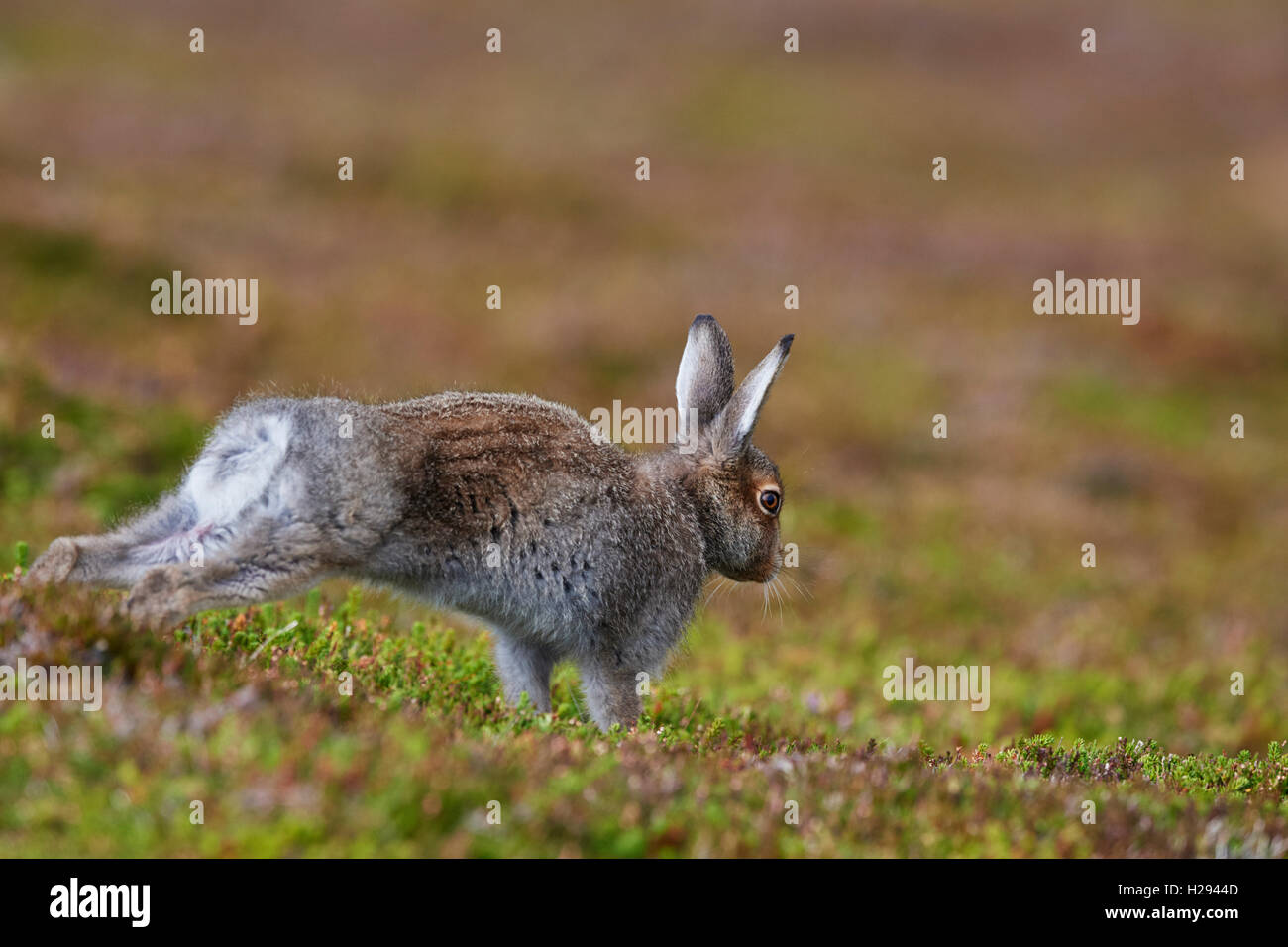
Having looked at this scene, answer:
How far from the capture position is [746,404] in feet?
31.7

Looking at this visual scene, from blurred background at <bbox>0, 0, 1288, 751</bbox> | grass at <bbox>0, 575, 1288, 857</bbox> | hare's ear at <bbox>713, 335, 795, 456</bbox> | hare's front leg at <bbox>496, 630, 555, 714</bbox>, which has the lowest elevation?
grass at <bbox>0, 575, 1288, 857</bbox>

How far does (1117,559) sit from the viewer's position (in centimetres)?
1956

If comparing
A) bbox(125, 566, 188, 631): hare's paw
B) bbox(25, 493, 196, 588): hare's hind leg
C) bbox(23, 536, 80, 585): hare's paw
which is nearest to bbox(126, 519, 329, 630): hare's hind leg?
bbox(125, 566, 188, 631): hare's paw

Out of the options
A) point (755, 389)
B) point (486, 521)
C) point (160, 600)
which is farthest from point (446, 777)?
point (755, 389)

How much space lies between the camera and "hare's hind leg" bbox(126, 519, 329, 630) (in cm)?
740

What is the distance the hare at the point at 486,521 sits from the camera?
25.2ft

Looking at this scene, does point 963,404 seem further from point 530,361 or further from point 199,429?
point 199,429

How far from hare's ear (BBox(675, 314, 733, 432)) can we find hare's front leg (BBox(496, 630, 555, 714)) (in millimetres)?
2080

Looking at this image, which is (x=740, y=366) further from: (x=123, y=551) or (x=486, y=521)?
(x=123, y=551)

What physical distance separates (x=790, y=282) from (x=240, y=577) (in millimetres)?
26205

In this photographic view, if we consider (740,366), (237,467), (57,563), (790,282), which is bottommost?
(57,563)

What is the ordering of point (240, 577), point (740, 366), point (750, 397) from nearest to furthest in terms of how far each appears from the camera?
point (240, 577) → point (750, 397) → point (740, 366)

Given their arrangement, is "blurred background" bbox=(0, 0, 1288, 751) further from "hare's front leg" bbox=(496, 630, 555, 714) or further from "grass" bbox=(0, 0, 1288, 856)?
"hare's front leg" bbox=(496, 630, 555, 714)
